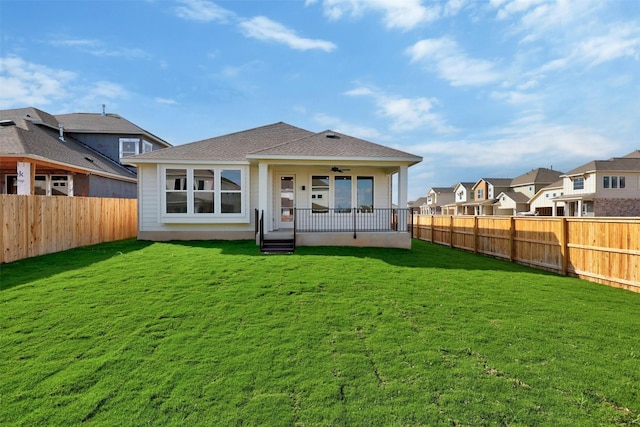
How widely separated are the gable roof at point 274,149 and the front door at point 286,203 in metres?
1.56

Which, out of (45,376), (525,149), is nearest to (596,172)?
(525,149)

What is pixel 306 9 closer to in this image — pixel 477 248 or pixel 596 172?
pixel 477 248

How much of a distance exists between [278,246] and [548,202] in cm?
4248

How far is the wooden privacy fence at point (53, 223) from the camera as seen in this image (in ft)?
27.2

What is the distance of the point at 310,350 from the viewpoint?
406 centimetres

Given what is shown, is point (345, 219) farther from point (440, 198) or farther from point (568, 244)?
point (440, 198)

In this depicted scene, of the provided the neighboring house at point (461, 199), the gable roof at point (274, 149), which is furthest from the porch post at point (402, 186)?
the neighboring house at point (461, 199)

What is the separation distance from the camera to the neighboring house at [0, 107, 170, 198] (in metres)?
13.4

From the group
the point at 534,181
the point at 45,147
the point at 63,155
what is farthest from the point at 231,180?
the point at 534,181

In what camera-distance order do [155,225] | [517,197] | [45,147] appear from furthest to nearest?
[517,197]
[45,147]
[155,225]

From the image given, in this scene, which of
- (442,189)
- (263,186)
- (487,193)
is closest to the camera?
(263,186)

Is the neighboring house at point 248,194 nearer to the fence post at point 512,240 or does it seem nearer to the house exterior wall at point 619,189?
the fence post at point 512,240

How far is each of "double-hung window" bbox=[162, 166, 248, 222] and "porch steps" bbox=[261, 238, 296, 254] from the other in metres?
2.49

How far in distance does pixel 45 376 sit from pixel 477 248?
1316cm
